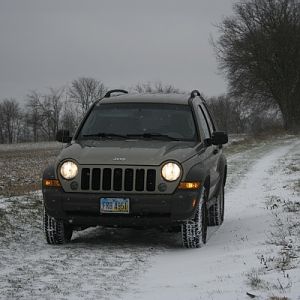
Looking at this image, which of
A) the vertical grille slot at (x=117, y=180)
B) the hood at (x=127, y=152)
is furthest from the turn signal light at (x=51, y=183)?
the vertical grille slot at (x=117, y=180)

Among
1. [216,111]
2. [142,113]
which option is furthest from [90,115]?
[216,111]

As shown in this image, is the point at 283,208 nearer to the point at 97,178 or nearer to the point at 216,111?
the point at 97,178

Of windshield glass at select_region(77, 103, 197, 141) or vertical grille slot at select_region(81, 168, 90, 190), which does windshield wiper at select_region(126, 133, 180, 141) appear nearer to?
windshield glass at select_region(77, 103, 197, 141)

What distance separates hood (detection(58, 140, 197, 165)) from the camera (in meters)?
6.43

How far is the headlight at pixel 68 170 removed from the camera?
6.48 meters

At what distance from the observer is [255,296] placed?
14.0 feet

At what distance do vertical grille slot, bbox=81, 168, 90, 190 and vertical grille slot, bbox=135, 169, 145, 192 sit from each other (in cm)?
55

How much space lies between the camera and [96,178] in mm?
6426

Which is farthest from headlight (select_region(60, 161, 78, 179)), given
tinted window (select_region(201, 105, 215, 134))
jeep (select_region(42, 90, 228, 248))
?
tinted window (select_region(201, 105, 215, 134))

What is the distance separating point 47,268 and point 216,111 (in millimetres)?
97504

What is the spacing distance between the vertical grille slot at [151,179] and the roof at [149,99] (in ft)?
6.06

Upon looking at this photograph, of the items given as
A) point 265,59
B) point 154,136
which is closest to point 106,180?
point 154,136

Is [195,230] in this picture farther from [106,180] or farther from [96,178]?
[96,178]

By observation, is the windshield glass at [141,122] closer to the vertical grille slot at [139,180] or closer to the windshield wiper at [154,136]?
the windshield wiper at [154,136]
